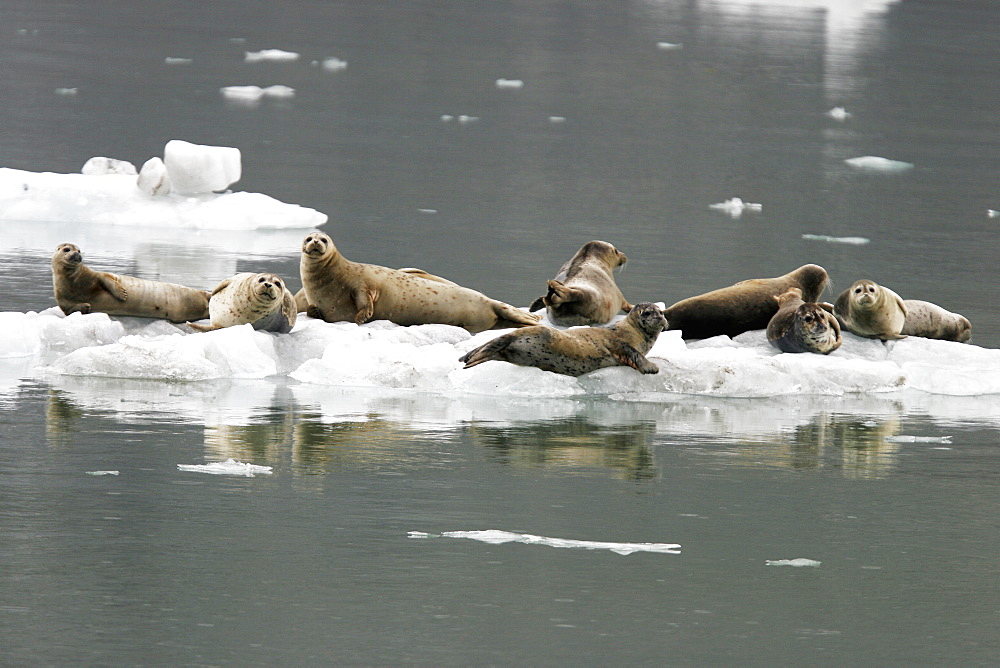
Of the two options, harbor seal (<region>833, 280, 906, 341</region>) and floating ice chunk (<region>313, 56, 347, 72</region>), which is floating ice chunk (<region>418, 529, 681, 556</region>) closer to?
harbor seal (<region>833, 280, 906, 341</region>)

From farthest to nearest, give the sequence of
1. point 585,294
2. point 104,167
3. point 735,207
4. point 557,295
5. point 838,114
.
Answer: point 838,114 < point 735,207 < point 104,167 < point 585,294 < point 557,295

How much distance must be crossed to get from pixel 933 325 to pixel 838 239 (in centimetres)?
439

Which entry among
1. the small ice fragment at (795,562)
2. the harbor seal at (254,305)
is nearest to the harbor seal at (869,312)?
the harbor seal at (254,305)

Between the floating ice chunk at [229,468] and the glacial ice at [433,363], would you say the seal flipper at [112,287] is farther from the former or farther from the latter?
the floating ice chunk at [229,468]

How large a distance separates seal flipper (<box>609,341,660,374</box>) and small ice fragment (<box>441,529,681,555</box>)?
2.83 m

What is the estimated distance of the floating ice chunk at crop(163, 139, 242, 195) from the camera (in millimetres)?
13734

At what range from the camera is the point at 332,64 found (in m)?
26.9

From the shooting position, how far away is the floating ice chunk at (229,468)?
640cm

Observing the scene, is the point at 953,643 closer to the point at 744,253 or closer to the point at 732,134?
the point at 744,253

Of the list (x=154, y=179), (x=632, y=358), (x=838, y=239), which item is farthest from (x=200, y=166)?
(x=632, y=358)

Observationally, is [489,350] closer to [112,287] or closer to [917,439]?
[917,439]

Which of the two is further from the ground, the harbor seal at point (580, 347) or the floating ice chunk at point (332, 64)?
the floating ice chunk at point (332, 64)

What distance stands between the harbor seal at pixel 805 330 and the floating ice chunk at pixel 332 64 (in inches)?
708

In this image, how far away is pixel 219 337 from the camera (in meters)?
8.73
